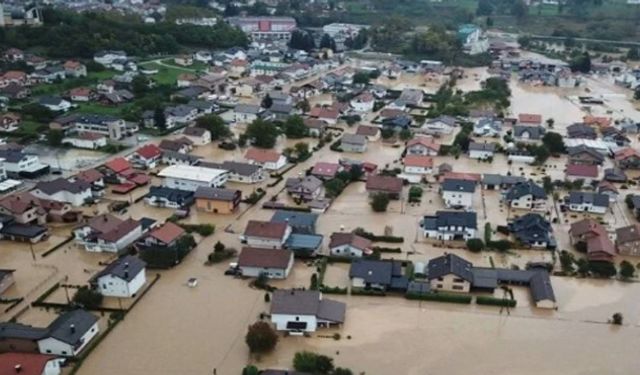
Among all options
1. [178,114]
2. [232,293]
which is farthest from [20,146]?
[232,293]

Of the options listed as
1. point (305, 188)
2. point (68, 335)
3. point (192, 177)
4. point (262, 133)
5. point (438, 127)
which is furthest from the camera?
point (438, 127)

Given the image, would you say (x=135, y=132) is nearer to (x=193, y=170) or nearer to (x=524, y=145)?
(x=193, y=170)

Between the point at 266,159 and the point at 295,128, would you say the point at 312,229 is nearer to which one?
the point at 266,159

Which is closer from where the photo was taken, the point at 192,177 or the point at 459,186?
the point at 459,186

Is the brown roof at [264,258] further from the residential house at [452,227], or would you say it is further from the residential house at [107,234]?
the residential house at [452,227]

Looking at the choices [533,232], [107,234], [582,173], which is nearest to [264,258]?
[107,234]

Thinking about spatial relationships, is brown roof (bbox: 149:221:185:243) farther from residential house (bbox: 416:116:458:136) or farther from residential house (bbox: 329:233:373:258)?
residential house (bbox: 416:116:458:136)

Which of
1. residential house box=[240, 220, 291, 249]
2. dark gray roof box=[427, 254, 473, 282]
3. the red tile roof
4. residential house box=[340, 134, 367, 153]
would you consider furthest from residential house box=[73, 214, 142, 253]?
the red tile roof
